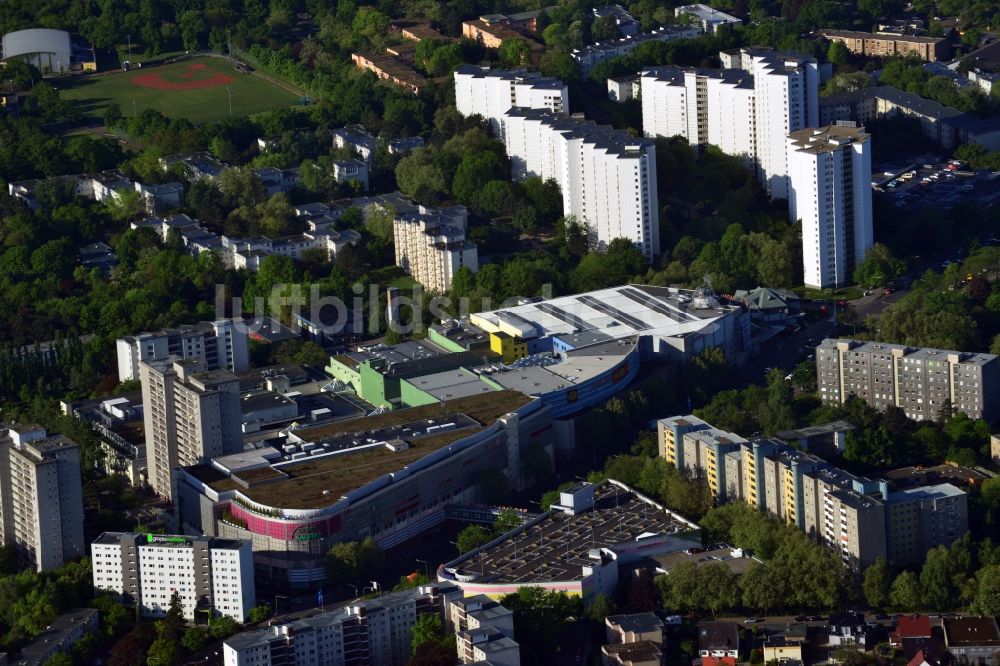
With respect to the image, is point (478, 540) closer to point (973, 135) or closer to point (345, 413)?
point (345, 413)

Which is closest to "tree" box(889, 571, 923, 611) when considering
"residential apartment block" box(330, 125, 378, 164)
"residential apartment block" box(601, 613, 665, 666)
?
"residential apartment block" box(601, 613, 665, 666)

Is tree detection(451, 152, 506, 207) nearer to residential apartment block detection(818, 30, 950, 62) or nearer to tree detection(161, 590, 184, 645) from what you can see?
residential apartment block detection(818, 30, 950, 62)

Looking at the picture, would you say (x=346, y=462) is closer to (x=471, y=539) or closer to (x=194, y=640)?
(x=471, y=539)

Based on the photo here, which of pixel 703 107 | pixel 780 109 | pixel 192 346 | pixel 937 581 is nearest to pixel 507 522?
pixel 937 581

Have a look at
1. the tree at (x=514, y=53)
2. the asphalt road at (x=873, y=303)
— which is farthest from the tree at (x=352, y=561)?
the tree at (x=514, y=53)

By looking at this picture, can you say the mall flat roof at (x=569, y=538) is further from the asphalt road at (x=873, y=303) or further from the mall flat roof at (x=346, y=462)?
the asphalt road at (x=873, y=303)

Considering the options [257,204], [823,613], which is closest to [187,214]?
[257,204]
